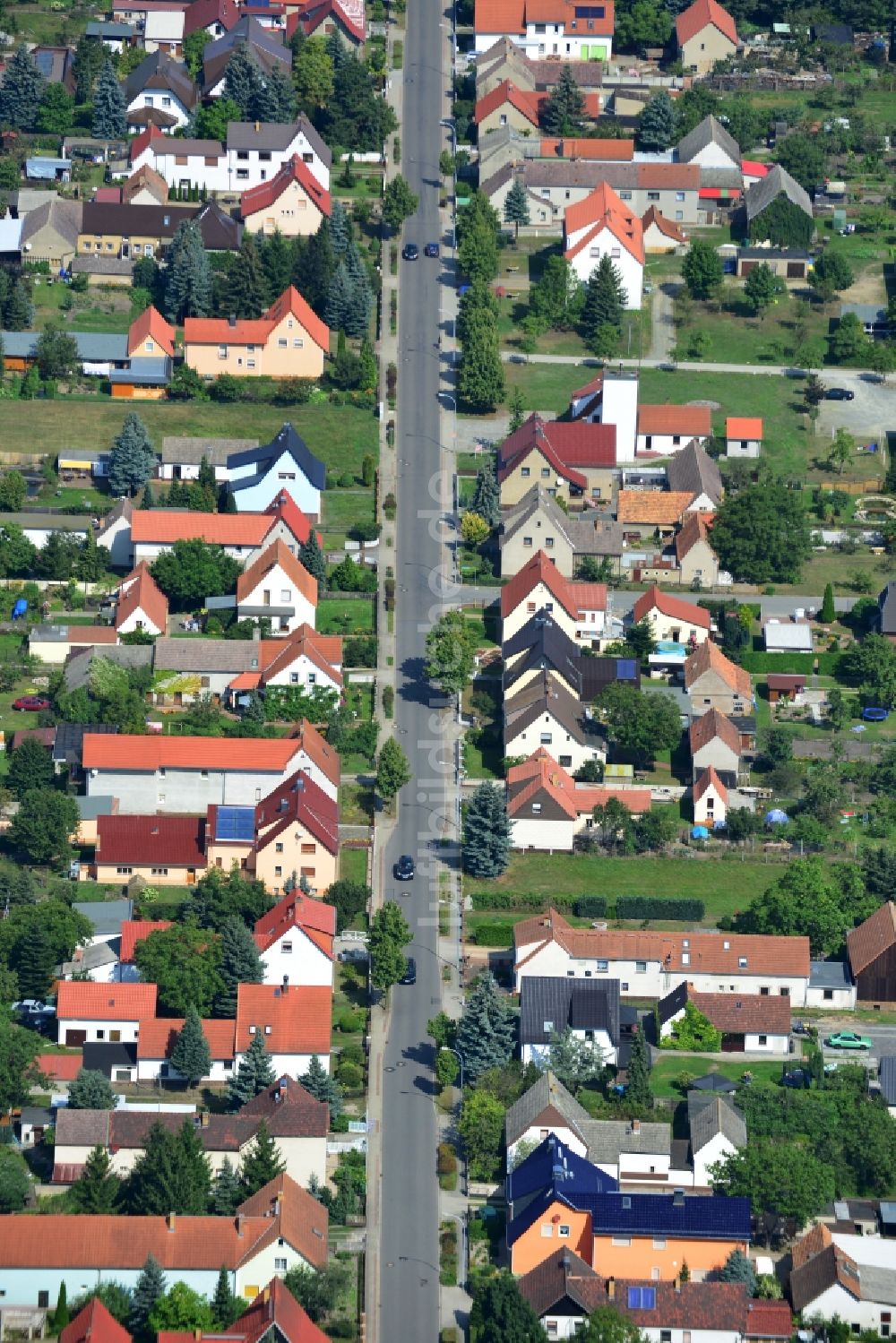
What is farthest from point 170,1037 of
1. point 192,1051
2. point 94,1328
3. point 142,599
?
point 142,599

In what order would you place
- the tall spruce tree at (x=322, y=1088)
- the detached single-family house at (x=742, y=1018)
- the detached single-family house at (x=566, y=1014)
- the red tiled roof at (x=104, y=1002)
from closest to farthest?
the tall spruce tree at (x=322, y=1088)
the detached single-family house at (x=566, y=1014)
the red tiled roof at (x=104, y=1002)
the detached single-family house at (x=742, y=1018)

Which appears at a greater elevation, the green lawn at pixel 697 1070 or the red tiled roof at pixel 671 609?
the red tiled roof at pixel 671 609

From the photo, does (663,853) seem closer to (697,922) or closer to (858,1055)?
(697,922)

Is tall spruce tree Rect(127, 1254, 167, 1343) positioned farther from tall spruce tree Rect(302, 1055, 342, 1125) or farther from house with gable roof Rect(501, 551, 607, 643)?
house with gable roof Rect(501, 551, 607, 643)

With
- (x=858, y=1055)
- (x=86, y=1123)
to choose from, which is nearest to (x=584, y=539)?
(x=858, y=1055)

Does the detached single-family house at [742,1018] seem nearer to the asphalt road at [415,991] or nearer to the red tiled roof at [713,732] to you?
the asphalt road at [415,991]

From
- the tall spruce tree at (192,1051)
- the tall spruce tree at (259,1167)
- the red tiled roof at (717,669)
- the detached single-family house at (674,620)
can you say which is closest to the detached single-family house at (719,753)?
the red tiled roof at (717,669)
